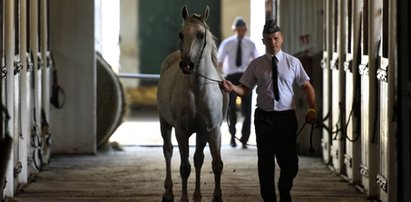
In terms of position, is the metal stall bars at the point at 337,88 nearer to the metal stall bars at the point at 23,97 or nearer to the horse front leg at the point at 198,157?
the horse front leg at the point at 198,157

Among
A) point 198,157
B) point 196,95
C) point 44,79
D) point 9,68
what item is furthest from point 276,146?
point 44,79

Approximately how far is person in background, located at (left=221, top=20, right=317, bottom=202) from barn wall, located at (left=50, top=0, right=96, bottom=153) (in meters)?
4.67

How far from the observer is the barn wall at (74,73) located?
1138 centimetres

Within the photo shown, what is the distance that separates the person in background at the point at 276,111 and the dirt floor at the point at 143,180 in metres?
1.26

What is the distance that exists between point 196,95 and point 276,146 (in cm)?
83

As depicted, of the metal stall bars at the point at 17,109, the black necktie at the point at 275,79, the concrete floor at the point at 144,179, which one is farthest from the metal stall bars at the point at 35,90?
the black necktie at the point at 275,79

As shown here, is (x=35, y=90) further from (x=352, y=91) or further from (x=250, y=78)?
(x=250, y=78)

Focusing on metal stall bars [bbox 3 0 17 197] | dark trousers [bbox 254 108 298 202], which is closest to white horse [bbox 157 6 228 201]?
dark trousers [bbox 254 108 298 202]

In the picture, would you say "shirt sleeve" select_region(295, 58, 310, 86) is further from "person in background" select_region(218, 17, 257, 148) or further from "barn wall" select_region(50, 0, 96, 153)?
"person in background" select_region(218, 17, 257, 148)

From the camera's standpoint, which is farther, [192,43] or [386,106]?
[386,106]

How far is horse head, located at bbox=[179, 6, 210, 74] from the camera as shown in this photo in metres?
7.14

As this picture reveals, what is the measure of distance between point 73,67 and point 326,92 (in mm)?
2946

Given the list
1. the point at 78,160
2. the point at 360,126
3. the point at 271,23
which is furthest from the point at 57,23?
the point at 271,23

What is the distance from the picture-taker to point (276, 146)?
7059mm
